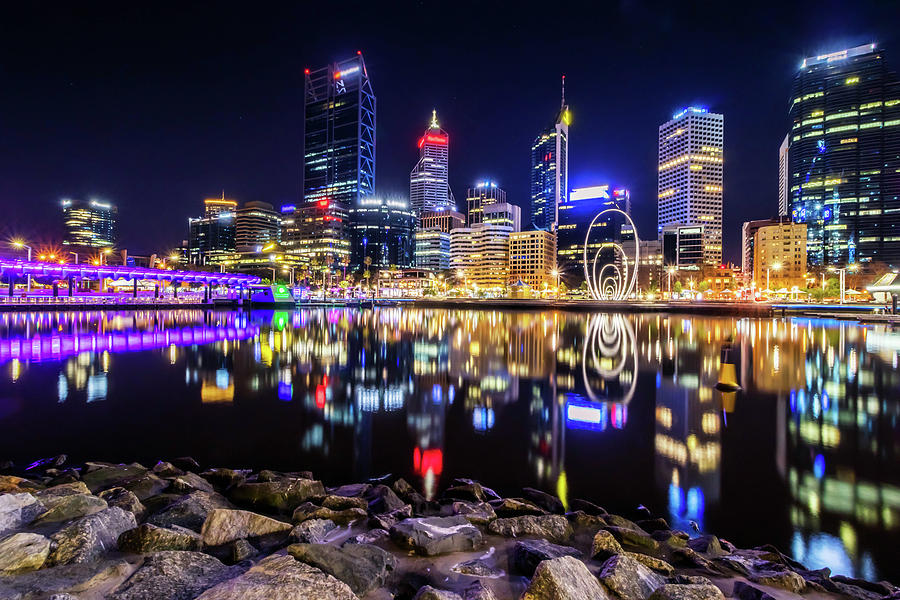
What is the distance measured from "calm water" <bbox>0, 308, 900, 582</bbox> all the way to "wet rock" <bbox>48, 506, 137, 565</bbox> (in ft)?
11.5

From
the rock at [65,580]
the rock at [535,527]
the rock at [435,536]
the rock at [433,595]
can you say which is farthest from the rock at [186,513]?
the rock at [535,527]

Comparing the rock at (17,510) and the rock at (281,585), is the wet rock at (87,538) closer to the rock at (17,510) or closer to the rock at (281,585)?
the rock at (17,510)

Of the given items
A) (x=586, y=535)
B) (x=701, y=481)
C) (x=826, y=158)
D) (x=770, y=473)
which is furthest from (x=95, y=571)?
(x=826, y=158)

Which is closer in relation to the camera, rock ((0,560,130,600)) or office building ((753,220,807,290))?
rock ((0,560,130,600))

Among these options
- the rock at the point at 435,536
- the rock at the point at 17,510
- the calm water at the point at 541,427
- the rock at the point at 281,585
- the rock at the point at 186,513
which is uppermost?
the rock at the point at 281,585

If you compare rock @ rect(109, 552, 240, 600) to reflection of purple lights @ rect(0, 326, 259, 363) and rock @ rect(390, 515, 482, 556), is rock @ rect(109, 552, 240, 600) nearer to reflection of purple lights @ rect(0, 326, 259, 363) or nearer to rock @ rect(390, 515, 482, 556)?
rock @ rect(390, 515, 482, 556)

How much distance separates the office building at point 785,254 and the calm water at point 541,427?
16738cm

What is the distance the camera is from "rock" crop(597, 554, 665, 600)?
3.83 metres

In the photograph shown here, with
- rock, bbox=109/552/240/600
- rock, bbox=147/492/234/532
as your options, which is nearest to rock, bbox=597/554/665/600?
rock, bbox=109/552/240/600

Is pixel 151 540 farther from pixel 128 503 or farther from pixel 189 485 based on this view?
pixel 189 485

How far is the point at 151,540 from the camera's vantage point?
4316 millimetres

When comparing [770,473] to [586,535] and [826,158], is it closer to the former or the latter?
[586,535]

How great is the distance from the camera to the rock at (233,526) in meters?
4.75

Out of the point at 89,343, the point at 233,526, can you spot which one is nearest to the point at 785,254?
the point at 89,343
